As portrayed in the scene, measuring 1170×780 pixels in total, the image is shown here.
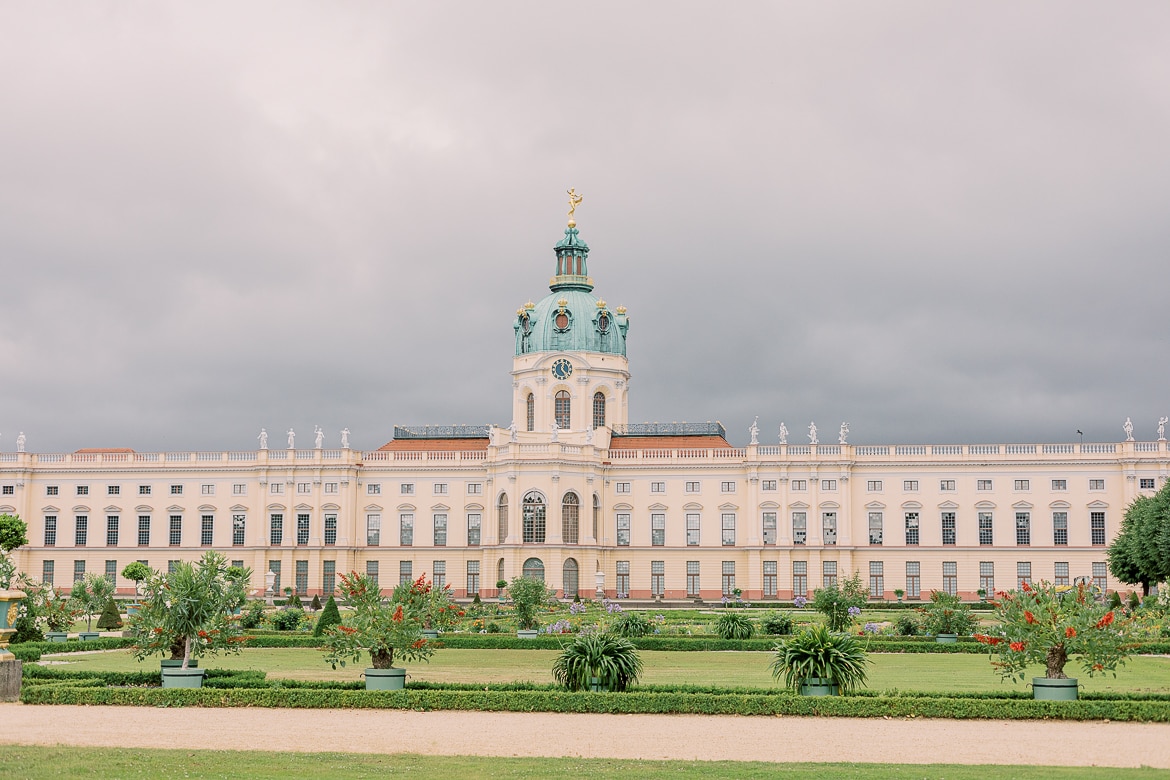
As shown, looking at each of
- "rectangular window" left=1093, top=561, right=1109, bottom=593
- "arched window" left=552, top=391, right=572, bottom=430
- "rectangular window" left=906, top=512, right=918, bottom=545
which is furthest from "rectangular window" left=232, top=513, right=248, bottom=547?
"rectangular window" left=1093, top=561, right=1109, bottom=593

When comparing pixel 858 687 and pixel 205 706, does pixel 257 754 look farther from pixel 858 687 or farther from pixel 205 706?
pixel 858 687

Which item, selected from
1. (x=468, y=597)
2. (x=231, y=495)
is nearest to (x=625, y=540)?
(x=468, y=597)

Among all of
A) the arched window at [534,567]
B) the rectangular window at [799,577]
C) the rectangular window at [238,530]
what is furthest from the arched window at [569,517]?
the rectangular window at [238,530]

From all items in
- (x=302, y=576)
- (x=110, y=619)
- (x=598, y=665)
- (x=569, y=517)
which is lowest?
(x=110, y=619)

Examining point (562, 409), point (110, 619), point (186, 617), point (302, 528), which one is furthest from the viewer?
point (562, 409)

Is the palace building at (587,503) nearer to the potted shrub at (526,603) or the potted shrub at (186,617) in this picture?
the potted shrub at (526,603)

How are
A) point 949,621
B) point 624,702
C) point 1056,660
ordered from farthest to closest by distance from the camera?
point 949,621
point 1056,660
point 624,702

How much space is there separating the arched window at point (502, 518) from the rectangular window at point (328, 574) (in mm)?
12509

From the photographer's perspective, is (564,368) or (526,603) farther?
(564,368)

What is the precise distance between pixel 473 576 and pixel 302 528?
13209mm

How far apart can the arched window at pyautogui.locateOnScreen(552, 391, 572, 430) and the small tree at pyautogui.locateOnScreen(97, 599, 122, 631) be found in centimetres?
4603

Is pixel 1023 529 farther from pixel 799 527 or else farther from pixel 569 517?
pixel 569 517

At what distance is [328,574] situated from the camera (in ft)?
307

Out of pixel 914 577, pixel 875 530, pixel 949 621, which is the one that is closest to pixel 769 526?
pixel 875 530
